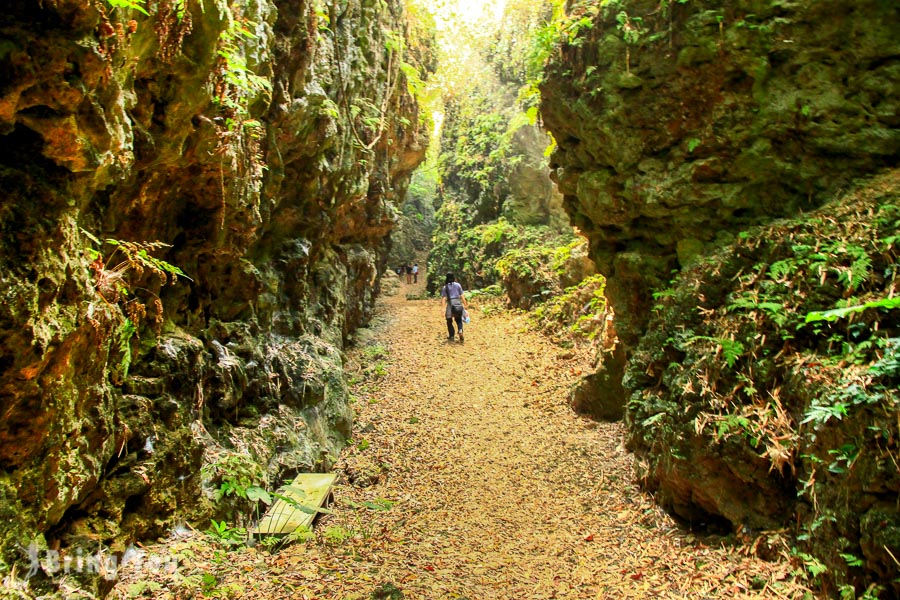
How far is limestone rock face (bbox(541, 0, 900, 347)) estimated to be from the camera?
5289 mm

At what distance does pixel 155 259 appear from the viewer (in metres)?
3.44

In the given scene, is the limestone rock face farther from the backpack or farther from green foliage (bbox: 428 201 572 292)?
green foliage (bbox: 428 201 572 292)

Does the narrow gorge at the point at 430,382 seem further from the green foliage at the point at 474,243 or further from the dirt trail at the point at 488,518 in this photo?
the green foliage at the point at 474,243

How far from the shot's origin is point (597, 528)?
216 inches

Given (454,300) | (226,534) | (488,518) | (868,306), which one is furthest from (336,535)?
(454,300)

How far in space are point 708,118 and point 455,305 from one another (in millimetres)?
7401

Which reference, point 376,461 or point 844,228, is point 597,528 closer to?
point 376,461

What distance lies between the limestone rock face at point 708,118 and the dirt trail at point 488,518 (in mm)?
2346

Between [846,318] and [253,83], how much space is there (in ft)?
19.8

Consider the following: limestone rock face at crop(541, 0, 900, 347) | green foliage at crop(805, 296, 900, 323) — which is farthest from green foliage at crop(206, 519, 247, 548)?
limestone rock face at crop(541, 0, 900, 347)

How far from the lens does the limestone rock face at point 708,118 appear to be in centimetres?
529

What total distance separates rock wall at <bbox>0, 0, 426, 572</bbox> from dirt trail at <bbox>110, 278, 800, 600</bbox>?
0.96m

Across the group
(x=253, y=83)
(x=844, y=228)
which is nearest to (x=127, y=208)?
(x=253, y=83)

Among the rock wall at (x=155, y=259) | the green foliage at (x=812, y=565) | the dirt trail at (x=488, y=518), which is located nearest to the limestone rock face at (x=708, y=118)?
the dirt trail at (x=488, y=518)
